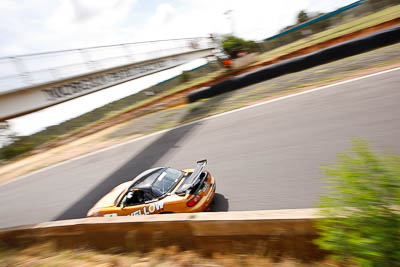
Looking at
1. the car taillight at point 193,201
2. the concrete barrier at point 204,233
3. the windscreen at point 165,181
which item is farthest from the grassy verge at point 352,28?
the concrete barrier at point 204,233

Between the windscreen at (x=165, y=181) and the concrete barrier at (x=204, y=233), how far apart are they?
1228mm

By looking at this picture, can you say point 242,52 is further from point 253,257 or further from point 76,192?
point 253,257

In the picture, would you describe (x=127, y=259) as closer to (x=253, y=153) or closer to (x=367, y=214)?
(x=367, y=214)

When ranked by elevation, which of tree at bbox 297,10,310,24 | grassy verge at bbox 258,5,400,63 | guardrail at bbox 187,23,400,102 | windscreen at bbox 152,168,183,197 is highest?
tree at bbox 297,10,310,24

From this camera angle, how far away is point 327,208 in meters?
2.37

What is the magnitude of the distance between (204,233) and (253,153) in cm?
406

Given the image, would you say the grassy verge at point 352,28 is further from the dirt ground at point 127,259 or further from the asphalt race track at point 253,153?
the dirt ground at point 127,259

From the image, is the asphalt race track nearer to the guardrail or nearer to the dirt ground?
the dirt ground

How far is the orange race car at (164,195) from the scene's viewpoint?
497cm

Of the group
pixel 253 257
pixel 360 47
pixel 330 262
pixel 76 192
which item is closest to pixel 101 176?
pixel 76 192

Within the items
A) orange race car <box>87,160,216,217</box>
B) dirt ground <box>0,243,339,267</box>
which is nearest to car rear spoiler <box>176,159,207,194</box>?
orange race car <box>87,160,216,217</box>

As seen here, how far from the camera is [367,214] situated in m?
2.05

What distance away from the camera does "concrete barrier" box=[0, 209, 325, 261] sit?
2.80 meters

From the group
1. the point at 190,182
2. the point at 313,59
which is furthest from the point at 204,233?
the point at 313,59
